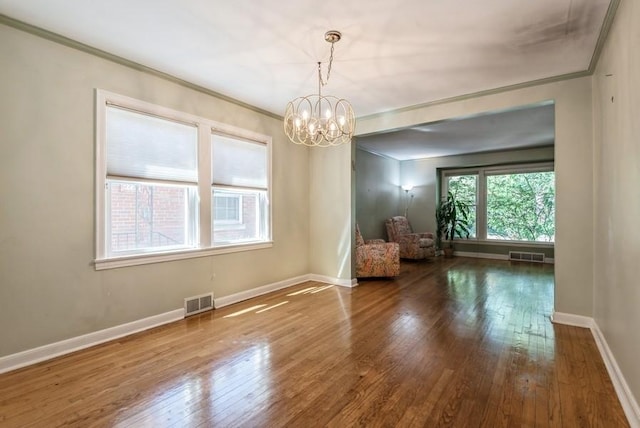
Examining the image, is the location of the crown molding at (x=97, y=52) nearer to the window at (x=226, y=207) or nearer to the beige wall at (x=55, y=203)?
the beige wall at (x=55, y=203)

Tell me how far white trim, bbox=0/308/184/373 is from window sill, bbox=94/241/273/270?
59cm

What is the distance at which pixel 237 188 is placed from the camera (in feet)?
13.4

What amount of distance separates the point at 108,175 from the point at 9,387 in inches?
69.3

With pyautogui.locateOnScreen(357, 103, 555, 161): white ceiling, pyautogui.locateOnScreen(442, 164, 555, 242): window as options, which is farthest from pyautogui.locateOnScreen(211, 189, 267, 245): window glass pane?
pyautogui.locateOnScreen(442, 164, 555, 242): window

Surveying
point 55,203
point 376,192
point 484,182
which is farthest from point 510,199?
point 55,203

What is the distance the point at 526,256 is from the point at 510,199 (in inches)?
55.8

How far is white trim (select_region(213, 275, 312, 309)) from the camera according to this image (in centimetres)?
387

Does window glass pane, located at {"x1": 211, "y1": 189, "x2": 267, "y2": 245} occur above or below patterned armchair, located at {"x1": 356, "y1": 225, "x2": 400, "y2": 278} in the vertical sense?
above

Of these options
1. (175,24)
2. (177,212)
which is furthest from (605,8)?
(177,212)

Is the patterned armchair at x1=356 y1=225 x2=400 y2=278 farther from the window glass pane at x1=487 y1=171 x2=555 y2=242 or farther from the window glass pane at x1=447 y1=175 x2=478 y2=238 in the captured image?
the window glass pane at x1=487 y1=171 x2=555 y2=242

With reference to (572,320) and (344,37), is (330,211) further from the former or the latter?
(572,320)

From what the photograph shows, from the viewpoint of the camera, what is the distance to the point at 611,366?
2.27 meters

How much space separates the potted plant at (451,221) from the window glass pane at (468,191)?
91 mm

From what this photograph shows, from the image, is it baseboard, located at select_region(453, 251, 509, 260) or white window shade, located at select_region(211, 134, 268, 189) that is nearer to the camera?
white window shade, located at select_region(211, 134, 268, 189)
